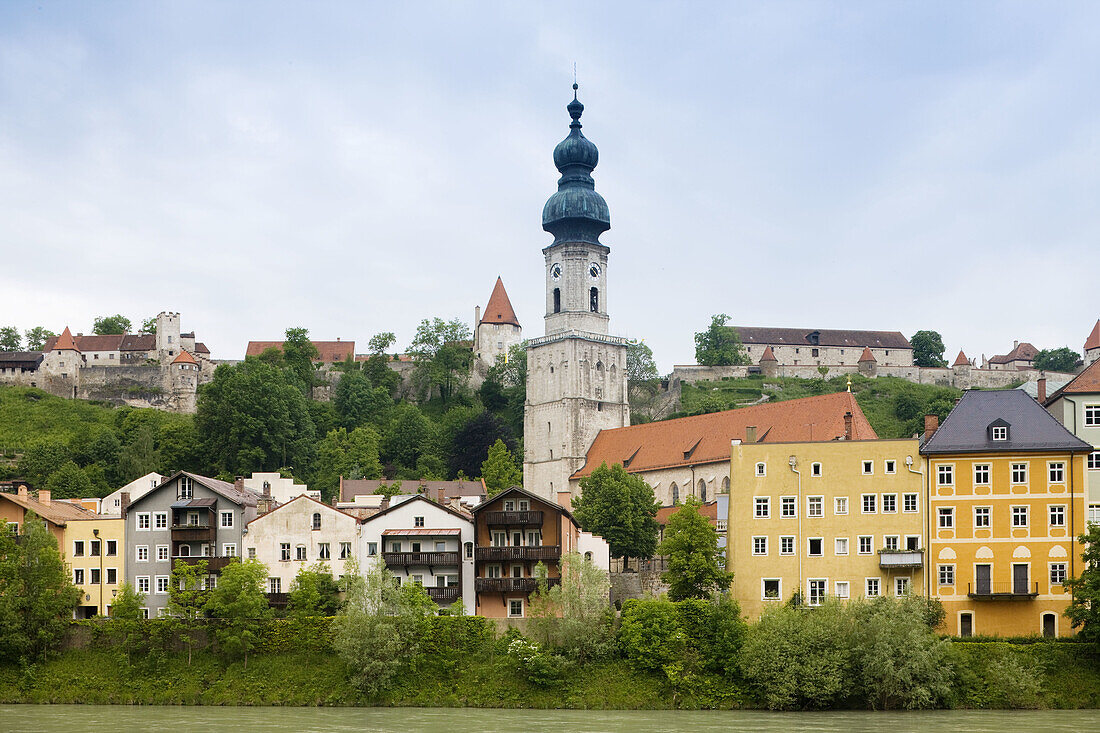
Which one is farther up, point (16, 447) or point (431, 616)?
point (16, 447)

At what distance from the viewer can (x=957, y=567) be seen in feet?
193

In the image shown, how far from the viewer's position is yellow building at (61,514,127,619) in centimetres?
→ 6731

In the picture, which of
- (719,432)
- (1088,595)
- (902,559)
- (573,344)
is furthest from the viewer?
(573,344)

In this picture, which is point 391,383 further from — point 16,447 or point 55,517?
point 55,517

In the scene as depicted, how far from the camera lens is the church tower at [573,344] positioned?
116 m

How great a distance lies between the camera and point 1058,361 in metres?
166

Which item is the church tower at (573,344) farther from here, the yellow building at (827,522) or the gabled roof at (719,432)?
the yellow building at (827,522)

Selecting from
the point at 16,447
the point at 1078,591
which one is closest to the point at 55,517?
the point at 1078,591

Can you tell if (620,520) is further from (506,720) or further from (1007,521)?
(506,720)

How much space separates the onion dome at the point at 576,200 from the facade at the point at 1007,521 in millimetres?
61311

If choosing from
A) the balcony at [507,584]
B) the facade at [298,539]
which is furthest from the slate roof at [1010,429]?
the facade at [298,539]

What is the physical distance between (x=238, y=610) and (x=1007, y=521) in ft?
110

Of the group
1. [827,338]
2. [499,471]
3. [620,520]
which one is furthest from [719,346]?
[620,520]

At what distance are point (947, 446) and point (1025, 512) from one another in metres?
4.27
